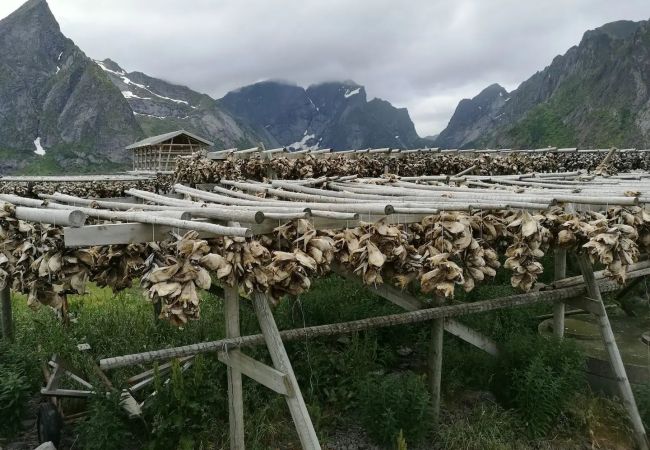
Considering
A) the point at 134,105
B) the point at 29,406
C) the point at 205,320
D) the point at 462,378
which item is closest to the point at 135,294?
the point at 205,320

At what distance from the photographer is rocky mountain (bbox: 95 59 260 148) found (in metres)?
130

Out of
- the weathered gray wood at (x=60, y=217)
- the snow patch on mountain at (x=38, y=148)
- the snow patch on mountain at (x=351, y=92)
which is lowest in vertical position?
the weathered gray wood at (x=60, y=217)

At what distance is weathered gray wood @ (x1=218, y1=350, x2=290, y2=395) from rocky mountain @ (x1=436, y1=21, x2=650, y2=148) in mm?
73925

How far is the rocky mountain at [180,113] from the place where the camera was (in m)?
130

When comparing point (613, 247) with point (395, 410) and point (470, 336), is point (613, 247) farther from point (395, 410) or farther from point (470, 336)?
point (395, 410)

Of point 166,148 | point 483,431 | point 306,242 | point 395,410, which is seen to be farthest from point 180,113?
point 306,242

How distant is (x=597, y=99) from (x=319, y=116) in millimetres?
88678

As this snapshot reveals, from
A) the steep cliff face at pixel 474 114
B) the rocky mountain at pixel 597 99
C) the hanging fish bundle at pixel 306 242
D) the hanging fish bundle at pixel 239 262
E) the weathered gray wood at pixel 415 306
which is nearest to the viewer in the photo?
the hanging fish bundle at pixel 239 262

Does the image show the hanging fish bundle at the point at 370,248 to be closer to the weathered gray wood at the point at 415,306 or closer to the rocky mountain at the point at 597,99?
the weathered gray wood at the point at 415,306

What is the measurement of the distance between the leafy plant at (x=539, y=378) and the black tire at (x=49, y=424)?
14.8 feet

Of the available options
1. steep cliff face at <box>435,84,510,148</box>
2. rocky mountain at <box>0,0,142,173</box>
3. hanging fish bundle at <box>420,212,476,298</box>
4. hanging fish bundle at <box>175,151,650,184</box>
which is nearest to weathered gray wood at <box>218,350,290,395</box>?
hanging fish bundle at <box>420,212,476,298</box>

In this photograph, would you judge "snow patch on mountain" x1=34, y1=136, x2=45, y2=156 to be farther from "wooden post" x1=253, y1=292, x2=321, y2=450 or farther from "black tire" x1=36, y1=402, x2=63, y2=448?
"wooden post" x1=253, y1=292, x2=321, y2=450

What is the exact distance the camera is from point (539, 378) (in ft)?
15.8

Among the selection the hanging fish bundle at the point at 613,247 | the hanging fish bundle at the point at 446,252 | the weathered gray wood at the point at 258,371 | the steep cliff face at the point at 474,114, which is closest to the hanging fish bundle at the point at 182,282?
the weathered gray wood at the point at 258,371
